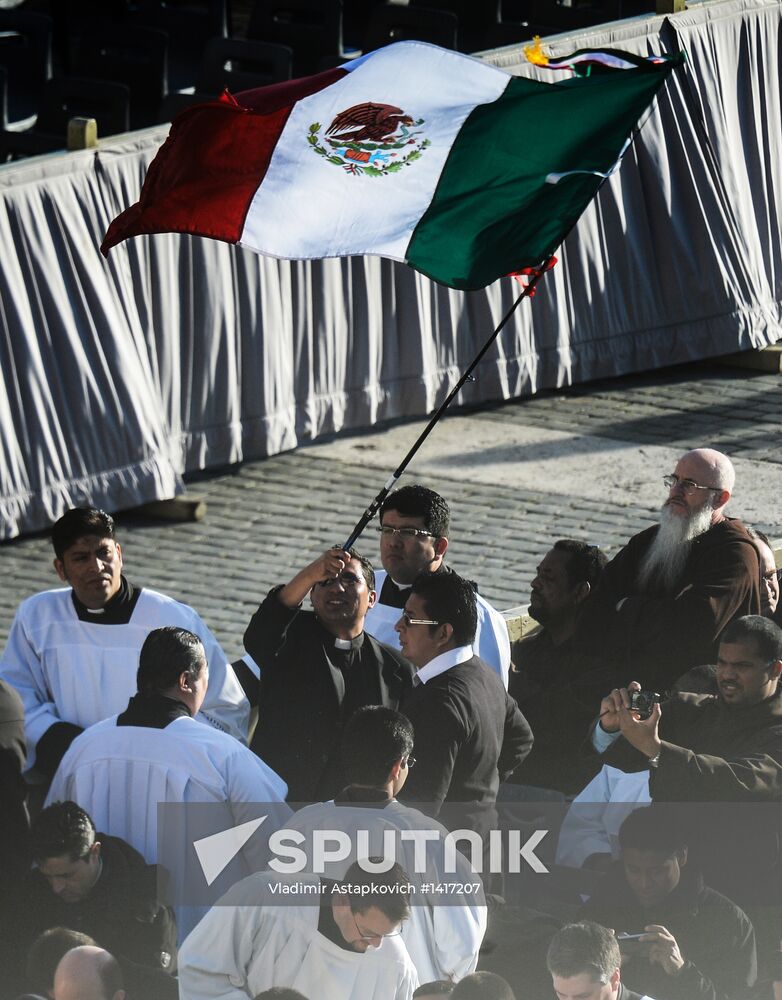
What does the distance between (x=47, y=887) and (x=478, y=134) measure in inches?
128

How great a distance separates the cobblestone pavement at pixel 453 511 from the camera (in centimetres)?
1066

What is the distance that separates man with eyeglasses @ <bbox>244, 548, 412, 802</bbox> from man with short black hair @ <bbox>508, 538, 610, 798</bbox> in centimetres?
86

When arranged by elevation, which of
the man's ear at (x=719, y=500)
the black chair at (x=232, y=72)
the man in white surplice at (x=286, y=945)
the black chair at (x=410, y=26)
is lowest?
the man in white surplice at (x=286, y=945)

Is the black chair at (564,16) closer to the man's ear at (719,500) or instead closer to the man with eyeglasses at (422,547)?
the man's ear at (719,500)

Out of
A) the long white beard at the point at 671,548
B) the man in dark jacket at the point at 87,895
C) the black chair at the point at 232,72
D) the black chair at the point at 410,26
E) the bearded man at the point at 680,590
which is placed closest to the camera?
the man in dark jacket at the point at 87,895

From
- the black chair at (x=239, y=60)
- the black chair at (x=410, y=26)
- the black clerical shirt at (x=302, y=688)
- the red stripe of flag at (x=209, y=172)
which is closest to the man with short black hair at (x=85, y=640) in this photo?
the black clerical shirt at (x=302, y=688)

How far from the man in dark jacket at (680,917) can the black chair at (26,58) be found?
1248cm

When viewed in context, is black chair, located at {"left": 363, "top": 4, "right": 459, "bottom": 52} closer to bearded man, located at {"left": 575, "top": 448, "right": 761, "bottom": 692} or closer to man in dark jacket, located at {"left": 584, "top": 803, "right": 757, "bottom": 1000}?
bearded man, located at {"left": 575, "top": 448, "right": 761, "bottom": 692}

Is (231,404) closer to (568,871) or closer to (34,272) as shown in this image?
(34,272)

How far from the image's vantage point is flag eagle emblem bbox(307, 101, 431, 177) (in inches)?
276

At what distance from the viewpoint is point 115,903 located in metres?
5.62

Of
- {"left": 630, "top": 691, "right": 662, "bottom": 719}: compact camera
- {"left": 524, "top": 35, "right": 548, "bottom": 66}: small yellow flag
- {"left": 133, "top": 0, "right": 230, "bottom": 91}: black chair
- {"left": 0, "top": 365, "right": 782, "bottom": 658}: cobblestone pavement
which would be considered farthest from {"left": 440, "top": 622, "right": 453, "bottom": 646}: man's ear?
{"left": 133, "top": 0, "right": 230, "bottom": 91}: black chair

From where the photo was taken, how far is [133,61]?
51.0 ft

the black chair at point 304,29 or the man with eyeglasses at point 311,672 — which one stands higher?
the black chair at point 304,29
